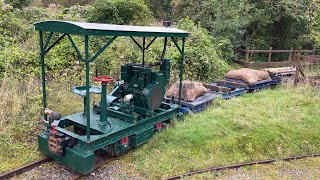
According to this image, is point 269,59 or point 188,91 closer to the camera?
point 188,91

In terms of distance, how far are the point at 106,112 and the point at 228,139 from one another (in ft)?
8.71

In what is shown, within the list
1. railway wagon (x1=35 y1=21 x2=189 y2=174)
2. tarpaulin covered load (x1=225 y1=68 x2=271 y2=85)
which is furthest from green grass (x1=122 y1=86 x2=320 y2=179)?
tarpaulin covered load (x1=225 y1=68 x2=271 y2=85)

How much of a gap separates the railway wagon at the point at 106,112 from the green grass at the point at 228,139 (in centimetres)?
42

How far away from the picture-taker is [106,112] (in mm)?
5699

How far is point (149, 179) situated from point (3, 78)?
509 centimetres

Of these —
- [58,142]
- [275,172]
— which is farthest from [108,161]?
[275,172]

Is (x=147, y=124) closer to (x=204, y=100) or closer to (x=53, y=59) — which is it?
(x=204, y=100)

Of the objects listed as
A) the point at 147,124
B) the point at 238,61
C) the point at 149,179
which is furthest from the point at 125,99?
the point at 238,61

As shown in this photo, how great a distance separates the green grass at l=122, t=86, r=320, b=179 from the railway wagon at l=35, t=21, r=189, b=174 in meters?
0.42

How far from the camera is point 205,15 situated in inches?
664

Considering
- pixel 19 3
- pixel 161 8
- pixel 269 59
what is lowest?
pixel 269 59

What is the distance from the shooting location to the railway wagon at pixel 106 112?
4.74 m

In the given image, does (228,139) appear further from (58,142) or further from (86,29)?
(86,29)

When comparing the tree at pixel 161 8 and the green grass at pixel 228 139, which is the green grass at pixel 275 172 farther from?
the tree at pixel 161 8
